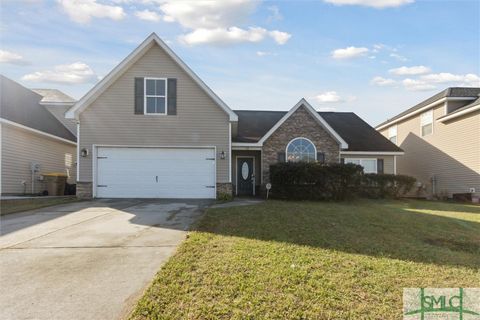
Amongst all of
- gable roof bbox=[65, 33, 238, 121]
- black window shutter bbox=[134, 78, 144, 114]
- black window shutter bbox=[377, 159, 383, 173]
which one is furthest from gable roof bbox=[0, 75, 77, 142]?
black window shutter bbox=[377, 159, 383, 173]

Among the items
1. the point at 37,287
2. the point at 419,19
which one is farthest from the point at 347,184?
the point at 37,287

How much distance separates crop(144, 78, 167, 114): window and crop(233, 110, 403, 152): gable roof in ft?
13.8

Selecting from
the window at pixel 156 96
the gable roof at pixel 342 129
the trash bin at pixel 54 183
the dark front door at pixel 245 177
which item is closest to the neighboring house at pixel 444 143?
the gable roof at pixel 342 129

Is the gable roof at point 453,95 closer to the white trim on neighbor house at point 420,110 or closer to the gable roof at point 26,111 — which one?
the white trim on neighbor house at point 420,110

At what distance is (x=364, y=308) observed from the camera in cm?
375

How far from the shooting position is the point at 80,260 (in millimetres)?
5410

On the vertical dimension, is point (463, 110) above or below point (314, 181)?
above

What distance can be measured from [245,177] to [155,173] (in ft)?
17.7

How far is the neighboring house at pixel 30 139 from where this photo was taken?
15.0 m

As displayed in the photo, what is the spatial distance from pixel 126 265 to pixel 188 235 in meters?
1.96

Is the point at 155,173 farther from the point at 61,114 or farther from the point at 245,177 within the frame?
the point at 61,114

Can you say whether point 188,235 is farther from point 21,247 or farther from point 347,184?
point 347,184

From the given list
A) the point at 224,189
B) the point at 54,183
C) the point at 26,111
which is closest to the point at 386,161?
the point at 224,189

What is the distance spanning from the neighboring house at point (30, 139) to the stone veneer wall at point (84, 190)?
3247mm
